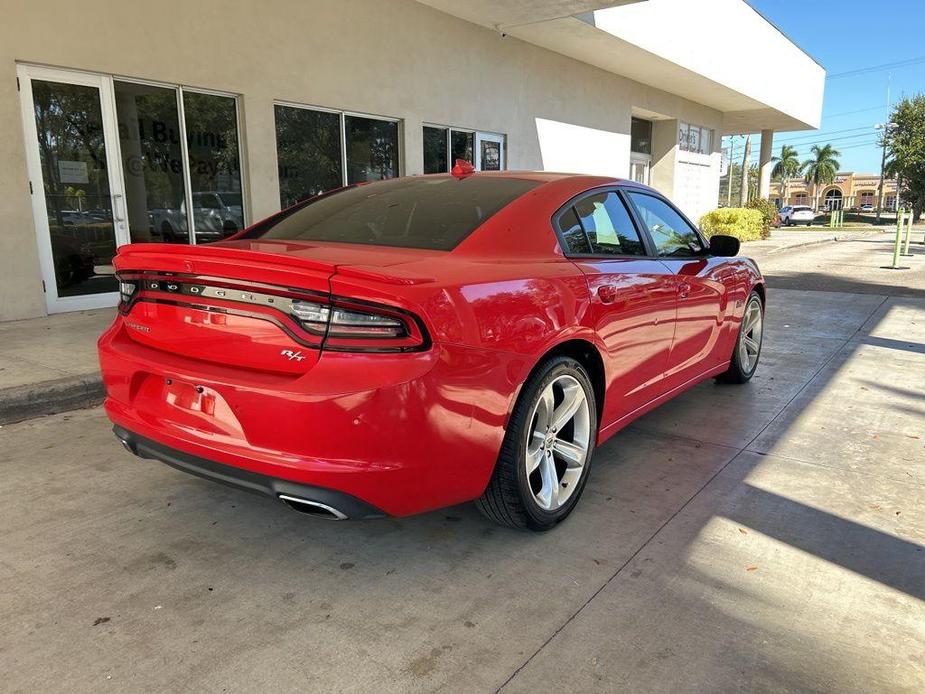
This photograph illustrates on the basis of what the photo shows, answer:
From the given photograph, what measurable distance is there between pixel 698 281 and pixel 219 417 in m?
3.04

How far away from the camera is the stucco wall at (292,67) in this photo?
23.1 feet

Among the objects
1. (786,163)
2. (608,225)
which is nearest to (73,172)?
(608,225)

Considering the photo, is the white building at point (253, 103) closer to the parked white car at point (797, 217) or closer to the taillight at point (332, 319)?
the taillight at point (332, 319)

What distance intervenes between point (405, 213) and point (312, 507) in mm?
1564

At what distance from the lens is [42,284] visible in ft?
24.2

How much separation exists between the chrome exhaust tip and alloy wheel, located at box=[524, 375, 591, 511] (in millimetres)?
851

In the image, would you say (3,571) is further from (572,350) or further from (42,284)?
(42,284)

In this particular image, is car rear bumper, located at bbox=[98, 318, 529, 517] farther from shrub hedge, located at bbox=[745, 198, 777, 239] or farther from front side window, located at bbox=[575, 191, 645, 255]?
shrub hedge, located at bbox=[745, 198, 777, 239]

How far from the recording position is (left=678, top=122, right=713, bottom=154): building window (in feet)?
71.4

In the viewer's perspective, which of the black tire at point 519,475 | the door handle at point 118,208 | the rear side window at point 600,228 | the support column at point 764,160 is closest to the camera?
the black tire at point 519,475

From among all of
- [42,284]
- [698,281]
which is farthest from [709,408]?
[42,284]

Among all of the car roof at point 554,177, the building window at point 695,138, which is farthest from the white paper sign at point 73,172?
the building window at point 695,138

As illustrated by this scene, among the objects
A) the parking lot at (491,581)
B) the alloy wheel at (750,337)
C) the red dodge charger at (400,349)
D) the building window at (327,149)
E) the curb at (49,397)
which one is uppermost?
the building window at (327,149)

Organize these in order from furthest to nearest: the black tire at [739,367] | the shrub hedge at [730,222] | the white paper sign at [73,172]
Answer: the shrub hedge at [730,222], the white paper sign at [73,172], the black tire at [739,367]
